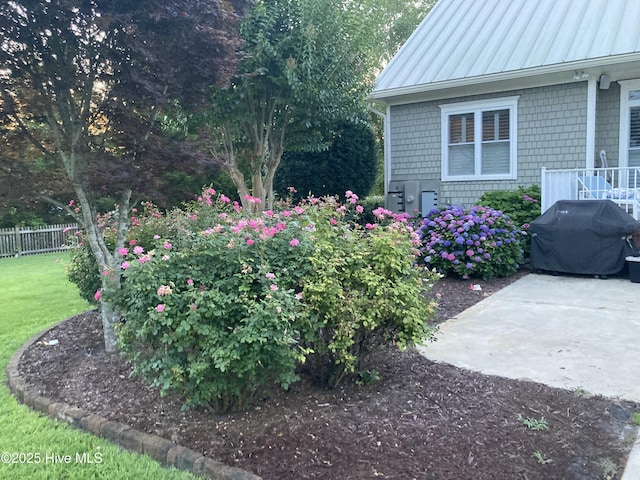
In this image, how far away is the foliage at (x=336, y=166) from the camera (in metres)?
13.3

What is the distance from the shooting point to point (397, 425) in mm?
3072

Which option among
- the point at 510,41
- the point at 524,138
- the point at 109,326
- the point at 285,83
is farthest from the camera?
the point at 510,41

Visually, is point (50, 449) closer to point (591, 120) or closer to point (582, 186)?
point (582, 186)

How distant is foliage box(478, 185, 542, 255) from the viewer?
30.4 ft

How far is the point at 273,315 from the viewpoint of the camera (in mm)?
2840

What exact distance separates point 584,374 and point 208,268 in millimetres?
2926

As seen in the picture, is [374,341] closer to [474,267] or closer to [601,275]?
[474,267]

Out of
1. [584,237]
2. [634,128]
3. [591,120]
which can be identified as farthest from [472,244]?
[634,128]

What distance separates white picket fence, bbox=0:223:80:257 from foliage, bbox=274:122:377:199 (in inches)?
286

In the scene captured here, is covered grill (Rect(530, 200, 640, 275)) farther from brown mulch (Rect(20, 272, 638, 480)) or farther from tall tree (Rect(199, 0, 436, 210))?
tall tree (Rect(199, 0, 436, 210))

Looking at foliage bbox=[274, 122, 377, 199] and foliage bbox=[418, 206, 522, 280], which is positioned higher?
foliage bbox=[274, 122, 377, 199]

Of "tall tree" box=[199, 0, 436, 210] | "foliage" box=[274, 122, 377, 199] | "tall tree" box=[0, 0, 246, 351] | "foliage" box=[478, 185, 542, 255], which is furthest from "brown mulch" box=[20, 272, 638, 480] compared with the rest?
"foliage" box=[274, 122, 377, 199]

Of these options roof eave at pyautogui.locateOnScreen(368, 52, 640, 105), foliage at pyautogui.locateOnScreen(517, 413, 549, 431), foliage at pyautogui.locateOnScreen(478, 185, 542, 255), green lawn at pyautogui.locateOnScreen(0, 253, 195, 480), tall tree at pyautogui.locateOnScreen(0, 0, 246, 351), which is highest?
roof eave at pyautogui.locateOnScreen(368, 52, 640, 105)

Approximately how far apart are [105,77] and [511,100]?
325 inches
